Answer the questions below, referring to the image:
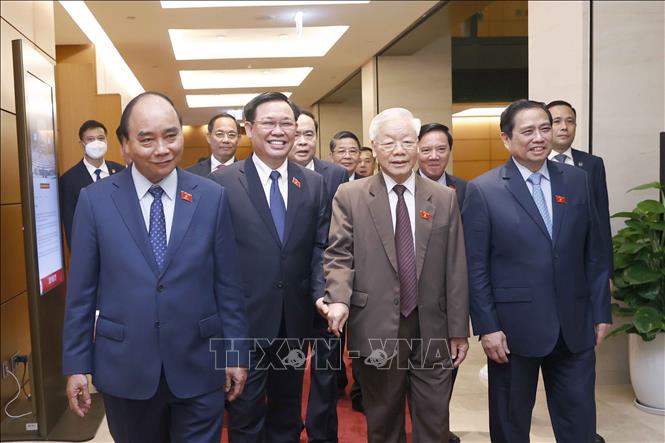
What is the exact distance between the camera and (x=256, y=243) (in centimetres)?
325

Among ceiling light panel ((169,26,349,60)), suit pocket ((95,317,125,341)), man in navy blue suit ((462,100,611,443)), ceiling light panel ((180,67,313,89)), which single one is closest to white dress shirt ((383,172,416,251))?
man in navy blue suit ((462,100,611,443))

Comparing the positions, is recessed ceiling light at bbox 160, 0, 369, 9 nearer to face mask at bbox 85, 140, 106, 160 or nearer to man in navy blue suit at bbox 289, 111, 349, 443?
face mask at bbox 85, 140, 106, 160

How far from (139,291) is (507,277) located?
1.71 metres

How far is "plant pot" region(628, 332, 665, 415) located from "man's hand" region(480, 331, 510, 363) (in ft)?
7.07

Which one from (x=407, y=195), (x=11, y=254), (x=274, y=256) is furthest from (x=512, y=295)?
(x=11, y=254)

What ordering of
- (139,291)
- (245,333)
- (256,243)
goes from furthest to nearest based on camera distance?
(256,243) → (245,333) → (139,291)

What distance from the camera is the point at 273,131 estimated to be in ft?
10.9

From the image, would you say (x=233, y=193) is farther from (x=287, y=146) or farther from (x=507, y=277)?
(x=507, y=277)

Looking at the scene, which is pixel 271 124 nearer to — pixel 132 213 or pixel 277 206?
pixel 277 206

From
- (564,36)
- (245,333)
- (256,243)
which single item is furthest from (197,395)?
(564,36)

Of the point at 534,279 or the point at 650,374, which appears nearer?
the point at 534,279

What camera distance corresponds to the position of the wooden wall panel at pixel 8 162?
15.8ft

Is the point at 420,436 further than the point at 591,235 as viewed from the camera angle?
No

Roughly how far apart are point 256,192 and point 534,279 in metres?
1.38
